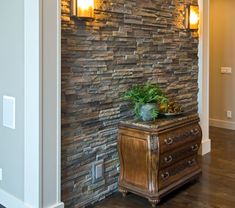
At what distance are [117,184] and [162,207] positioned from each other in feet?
1.83

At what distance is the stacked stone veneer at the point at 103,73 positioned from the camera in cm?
301

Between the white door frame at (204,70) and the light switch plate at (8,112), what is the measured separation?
2.70 meters

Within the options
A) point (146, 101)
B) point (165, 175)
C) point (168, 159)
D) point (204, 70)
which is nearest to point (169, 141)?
point (168, 159)

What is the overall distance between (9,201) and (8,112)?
797mm

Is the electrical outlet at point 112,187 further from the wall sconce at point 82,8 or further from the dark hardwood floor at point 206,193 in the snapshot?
the wall sconce at point 82,8

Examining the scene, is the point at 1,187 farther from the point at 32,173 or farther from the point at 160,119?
the point at 160,119

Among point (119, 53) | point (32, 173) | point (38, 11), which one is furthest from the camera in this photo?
point (119, 53)

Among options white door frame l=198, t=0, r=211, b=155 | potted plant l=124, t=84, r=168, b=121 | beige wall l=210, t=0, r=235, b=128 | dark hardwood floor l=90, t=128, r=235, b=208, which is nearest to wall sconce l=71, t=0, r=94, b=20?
potted plant l=124, t=84, r=168, b=121

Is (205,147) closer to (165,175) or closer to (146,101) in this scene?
(165,175)

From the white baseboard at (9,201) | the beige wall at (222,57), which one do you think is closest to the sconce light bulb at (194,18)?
the beige wall at (222,57)

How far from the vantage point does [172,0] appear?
13.6 ft

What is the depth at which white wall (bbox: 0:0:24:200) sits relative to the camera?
285cm

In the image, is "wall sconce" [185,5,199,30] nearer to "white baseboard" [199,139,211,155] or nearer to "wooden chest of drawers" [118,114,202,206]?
"wooden chest of drawers" [118,114,202,206]

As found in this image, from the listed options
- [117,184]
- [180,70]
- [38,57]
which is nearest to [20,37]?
[38,57]
